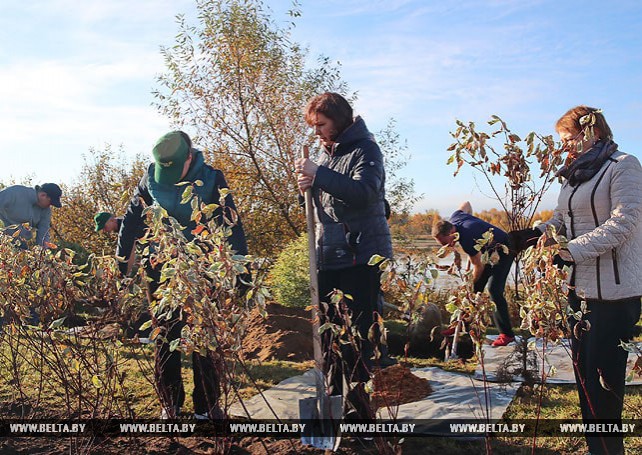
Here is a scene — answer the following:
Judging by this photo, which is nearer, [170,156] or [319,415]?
[319,415]

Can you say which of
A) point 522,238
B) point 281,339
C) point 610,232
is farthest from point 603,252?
point 281,339

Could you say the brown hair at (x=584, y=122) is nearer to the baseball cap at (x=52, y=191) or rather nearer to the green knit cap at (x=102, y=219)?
the green knit cap at (x=102, y=219)

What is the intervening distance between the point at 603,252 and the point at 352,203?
3.74 feet

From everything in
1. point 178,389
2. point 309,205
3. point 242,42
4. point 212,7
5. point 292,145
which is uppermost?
point 212,7

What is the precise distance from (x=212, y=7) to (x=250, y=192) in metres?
3.03

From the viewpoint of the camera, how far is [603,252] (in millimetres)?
2785

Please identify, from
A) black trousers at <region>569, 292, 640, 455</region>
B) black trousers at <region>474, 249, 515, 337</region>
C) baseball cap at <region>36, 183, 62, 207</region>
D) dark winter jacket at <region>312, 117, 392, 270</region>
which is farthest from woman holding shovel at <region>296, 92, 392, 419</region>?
baseball cap at <region>36, 183, 62, 207</region>

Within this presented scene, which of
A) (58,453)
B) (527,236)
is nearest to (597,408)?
(527,236)

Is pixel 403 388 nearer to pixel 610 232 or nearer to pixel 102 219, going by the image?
pixel 610 232

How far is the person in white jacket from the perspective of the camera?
9.09 feet

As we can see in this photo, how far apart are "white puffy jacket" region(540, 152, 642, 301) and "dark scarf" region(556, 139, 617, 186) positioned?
0.07ft

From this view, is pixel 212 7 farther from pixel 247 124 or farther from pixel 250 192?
pixel 250 192

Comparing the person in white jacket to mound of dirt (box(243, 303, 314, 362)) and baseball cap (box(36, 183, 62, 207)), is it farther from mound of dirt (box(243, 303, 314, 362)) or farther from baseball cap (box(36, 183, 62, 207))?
baseball cap (box(36, 183, 62, 207))

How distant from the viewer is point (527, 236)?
10.0 ft
